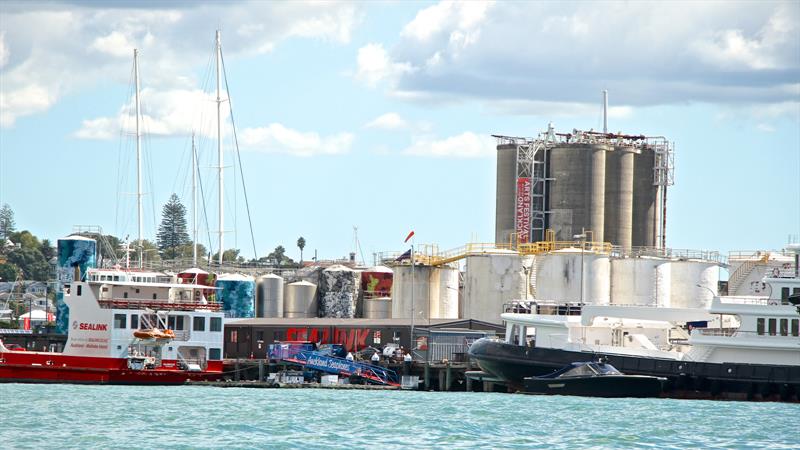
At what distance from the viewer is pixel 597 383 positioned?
59281 millimetres

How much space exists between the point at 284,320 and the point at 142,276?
13.2 m

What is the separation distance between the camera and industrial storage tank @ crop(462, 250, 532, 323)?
78625mm

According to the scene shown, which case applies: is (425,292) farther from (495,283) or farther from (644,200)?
(644,200)

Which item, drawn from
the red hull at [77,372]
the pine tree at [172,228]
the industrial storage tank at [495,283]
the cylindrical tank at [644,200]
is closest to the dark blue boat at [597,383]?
the red hull at [77,372]

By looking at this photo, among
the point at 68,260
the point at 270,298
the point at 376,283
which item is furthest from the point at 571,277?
the point at 68,260

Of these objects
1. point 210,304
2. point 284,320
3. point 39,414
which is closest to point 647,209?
point 284,320

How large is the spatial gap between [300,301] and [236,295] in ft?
19.7

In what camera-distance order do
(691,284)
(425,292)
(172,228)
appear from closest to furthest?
(691,284)
(425,292)
(172,228)

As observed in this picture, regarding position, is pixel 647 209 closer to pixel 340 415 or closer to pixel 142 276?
pixel 142 276

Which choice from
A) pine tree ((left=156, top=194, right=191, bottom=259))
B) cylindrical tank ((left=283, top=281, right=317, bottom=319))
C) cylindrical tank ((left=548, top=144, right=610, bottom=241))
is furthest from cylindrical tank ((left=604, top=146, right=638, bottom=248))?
pine tree ((left=156, top=194, right=191, bottom=259))

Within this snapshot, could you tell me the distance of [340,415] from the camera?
51000mm

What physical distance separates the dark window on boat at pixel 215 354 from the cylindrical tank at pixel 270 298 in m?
23.4

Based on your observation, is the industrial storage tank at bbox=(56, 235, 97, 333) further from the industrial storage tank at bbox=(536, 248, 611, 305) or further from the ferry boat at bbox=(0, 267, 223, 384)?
the industrial storage tank at bbox=(536, 248, 611, 305)

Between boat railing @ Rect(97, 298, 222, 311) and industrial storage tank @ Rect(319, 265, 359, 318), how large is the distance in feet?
75.0
